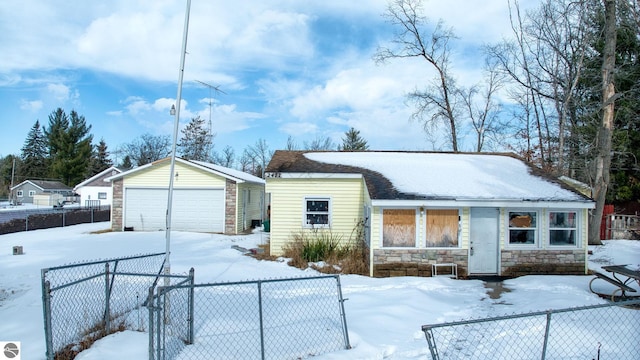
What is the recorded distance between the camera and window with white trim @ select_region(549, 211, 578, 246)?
12023 millimetres

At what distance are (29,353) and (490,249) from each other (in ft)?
36.5

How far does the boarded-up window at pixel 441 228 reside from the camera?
1180cm

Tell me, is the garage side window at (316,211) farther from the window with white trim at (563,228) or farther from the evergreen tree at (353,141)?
the evergreen tree at (353,141)

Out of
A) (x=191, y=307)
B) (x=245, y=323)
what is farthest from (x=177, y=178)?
(x=191, y=307)

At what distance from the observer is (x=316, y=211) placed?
548 inches

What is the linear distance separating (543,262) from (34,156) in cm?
7796

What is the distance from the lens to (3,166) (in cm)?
6731

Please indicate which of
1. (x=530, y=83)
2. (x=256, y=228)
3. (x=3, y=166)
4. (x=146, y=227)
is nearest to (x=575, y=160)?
(x=530, y=83)

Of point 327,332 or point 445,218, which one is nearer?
point 327,332

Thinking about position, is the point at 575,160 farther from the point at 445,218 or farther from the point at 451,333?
the point at 451,333

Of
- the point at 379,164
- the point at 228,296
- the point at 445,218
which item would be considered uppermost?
the point at 379,164

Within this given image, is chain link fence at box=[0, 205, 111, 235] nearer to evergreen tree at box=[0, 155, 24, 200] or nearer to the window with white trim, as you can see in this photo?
the window with white trim

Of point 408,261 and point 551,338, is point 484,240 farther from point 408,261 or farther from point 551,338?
point 551,338

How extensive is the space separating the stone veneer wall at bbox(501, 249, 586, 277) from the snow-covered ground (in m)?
0.45
